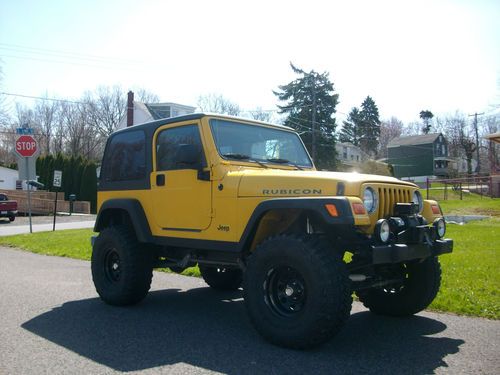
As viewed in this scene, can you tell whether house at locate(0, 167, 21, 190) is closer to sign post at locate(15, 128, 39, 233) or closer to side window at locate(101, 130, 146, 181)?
sign post at locate(15, 128, 39, 233)

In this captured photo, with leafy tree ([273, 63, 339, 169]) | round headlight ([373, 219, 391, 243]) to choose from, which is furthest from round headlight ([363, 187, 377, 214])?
leafy tree ([273, 63, 339, 169])

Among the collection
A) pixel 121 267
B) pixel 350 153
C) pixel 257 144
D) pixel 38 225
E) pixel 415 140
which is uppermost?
pixel 415 140

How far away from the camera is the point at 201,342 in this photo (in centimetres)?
448

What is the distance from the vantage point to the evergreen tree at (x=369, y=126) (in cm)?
7631

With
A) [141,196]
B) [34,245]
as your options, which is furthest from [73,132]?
[141,196]

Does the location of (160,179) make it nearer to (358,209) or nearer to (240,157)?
(240,157)

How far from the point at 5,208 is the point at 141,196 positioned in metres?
21.0

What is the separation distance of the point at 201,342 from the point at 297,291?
1028 mm

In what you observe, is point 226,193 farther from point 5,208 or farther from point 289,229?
point 5,208

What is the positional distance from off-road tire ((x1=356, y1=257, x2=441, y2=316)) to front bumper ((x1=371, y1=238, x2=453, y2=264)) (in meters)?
0.58

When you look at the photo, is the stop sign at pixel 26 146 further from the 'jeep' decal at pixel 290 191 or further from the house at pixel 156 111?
the house at pixel 156 111

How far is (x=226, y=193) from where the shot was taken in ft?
16.1

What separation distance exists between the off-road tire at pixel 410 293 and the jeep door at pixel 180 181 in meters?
1.95

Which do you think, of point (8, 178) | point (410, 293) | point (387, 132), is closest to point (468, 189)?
point (410, 293)
